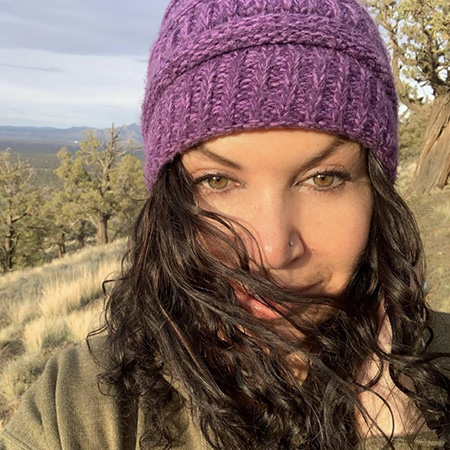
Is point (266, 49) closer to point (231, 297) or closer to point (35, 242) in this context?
point (231, 297)

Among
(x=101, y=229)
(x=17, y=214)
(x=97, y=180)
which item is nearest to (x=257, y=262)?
(x=101, y=229)

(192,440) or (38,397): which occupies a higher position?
(38,397)

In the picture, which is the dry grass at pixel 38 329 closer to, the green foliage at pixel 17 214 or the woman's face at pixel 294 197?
the woman's face at pixel 294 197

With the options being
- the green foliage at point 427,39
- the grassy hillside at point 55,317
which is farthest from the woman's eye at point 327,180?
the green foliage at point 427,39

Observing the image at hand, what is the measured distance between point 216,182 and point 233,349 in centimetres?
52

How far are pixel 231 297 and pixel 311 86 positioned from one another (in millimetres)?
657

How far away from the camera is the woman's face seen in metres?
1.22

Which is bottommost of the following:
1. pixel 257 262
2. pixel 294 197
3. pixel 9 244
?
pixel 9 244

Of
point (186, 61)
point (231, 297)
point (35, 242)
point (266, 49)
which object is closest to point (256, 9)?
point (266, 49)

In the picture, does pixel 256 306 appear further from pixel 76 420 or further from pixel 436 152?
pixel 436 152

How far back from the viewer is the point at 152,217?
4.85 feet

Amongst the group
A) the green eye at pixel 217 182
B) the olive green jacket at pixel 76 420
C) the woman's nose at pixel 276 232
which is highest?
the green eye at pixel 217 182

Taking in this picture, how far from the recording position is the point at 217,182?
1313mm

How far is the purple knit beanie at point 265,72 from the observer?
1219 millimetres
